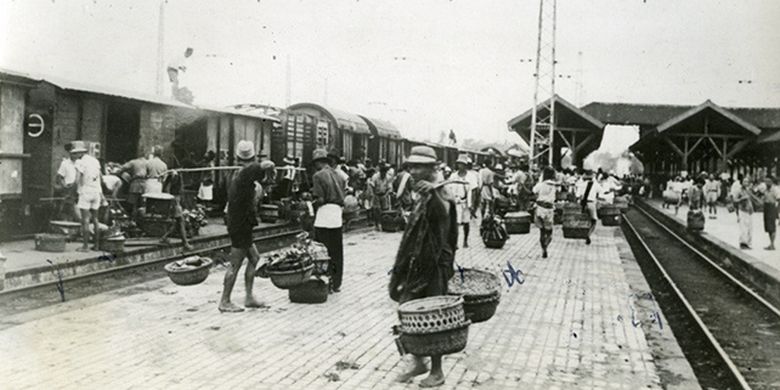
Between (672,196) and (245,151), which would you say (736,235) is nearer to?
(672,196)

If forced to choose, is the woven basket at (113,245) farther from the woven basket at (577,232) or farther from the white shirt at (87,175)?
the woven basket at (577,232)

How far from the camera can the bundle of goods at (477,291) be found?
20.6ft

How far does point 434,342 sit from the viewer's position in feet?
16.6

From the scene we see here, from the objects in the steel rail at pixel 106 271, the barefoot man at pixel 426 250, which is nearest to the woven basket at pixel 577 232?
the steel rail at pixel 106 271

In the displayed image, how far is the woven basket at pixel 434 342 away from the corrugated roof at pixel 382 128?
22.7 m

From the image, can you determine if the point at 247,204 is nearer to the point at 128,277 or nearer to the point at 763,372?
the point at 128,277

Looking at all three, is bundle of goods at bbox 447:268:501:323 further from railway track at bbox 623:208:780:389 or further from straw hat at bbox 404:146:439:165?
railway track at bbox 623:208:780:389

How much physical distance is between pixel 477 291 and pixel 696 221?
16.4m

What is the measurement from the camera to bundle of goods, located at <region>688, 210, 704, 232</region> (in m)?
20.7

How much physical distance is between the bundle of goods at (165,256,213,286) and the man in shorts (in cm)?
371

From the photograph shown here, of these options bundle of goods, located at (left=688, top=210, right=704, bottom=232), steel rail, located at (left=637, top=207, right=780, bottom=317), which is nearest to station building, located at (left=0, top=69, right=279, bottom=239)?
steel rail, located at (left=637, top=207, right=780, bottom=317)

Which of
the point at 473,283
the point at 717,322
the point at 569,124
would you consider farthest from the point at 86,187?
the point at 569,124

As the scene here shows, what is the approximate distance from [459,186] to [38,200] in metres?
7.68

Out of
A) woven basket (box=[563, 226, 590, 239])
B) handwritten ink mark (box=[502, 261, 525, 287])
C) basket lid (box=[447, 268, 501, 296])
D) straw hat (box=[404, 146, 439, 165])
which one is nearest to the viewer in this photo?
straw hat (box=[404, 146, 439, 165])
